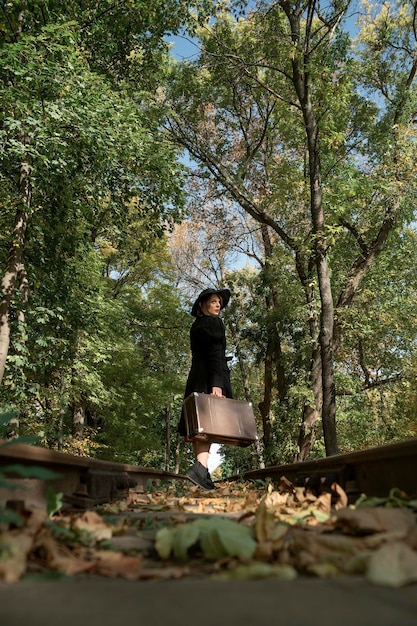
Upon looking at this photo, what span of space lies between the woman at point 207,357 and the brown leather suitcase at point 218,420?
0.88 feet

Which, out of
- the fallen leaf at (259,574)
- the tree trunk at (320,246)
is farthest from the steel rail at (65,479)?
the tree trunk at (320,246)

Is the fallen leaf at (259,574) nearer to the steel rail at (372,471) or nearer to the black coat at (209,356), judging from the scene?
the steel rail at (372,471)

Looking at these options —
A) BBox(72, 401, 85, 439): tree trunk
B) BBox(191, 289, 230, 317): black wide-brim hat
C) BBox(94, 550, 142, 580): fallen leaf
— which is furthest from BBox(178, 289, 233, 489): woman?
BBox(72, 401, 85, 439): tree trunk

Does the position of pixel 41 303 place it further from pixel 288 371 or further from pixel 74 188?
pixel 288 371

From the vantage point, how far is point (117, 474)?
3951 mm

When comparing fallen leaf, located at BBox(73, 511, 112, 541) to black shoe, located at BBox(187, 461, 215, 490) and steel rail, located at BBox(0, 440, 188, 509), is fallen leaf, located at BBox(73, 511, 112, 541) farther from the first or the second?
black shoe, located at BBox(187, 461, 215, 490)

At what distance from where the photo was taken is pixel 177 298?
72.6ft

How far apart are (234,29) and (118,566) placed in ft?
63.7

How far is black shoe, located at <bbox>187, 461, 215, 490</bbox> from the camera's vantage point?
18.9ft

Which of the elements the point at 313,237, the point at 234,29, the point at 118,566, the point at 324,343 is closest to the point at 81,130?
the point at 313,237

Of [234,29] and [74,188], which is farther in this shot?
[234,29]

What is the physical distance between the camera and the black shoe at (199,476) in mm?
5773

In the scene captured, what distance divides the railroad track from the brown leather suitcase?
156cm

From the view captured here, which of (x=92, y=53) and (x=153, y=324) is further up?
(x=92, y=53)
